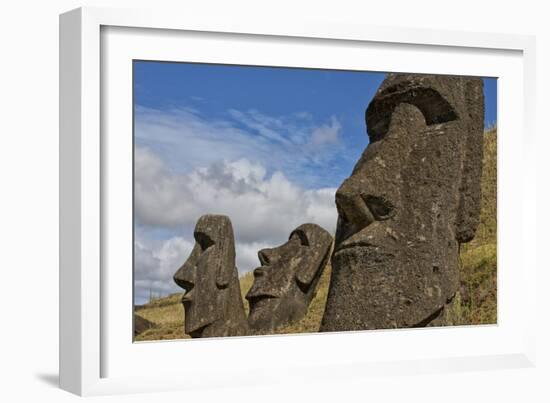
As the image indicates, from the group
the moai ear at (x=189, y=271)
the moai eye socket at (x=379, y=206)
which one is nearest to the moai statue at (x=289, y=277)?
the moai ear at (x=189, y=271)

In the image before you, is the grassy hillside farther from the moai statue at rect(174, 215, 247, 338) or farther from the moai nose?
the moai nose

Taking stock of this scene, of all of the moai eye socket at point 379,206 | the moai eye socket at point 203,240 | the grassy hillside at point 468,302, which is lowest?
the grassy hillside at point 468,302

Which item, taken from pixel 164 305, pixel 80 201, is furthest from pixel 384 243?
pixel 80 201

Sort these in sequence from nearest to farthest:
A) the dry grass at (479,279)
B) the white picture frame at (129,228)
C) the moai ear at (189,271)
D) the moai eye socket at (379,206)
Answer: the white picture frame at (129,228), the moai eye socket at (379,206), the dry grass at (479,279), the moai ear at (189,271)

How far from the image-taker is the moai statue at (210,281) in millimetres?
13883

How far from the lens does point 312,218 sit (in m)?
13.2

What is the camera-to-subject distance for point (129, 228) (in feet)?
31.6

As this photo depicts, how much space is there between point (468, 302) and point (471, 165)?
164 centimetres

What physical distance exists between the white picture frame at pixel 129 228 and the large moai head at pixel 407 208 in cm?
93

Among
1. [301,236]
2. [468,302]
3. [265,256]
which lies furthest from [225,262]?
[468,302]

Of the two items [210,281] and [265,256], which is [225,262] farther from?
[265,256]

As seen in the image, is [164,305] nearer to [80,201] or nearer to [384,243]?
[384,243]

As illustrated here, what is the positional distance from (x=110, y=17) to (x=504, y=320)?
5066 mm

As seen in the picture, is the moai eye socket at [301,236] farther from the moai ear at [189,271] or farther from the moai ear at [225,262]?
the moai ear at [189,271]
